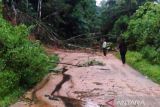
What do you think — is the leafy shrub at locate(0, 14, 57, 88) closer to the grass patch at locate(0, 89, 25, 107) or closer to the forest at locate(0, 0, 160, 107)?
the forest at locate(0, 0, 160, 107)

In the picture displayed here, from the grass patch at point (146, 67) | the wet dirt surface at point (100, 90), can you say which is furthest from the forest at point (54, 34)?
the wet dirt surface at point (100, 90)

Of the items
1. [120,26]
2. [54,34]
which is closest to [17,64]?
[54,34]

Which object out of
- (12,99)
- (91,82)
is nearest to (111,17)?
(91,82)

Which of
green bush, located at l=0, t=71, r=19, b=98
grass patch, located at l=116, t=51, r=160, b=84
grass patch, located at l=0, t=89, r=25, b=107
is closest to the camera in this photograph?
grass patch, located at l=0, t=89, r=25, b=107

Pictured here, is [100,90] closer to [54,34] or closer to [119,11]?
[54,34]

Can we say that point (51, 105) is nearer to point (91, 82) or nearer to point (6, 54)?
point (6, 54)

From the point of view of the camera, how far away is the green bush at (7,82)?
1380 cm

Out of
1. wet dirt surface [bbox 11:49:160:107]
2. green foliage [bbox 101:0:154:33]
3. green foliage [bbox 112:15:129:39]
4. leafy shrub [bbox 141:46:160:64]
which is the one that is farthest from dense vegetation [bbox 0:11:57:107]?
green foliage [bbox 101:0:154:33]

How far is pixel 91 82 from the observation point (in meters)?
17.6

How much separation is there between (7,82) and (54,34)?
2354 cm

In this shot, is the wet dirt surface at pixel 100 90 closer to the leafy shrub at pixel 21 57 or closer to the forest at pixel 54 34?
the leafy shrub at pixel 21 57

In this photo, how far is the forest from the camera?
15445 mm

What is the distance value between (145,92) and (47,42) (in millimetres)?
20624

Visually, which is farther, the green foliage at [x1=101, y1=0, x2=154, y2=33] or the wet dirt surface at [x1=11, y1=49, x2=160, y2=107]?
the green foliage at [x1=101, y1=0, x2=154, y2=33]
